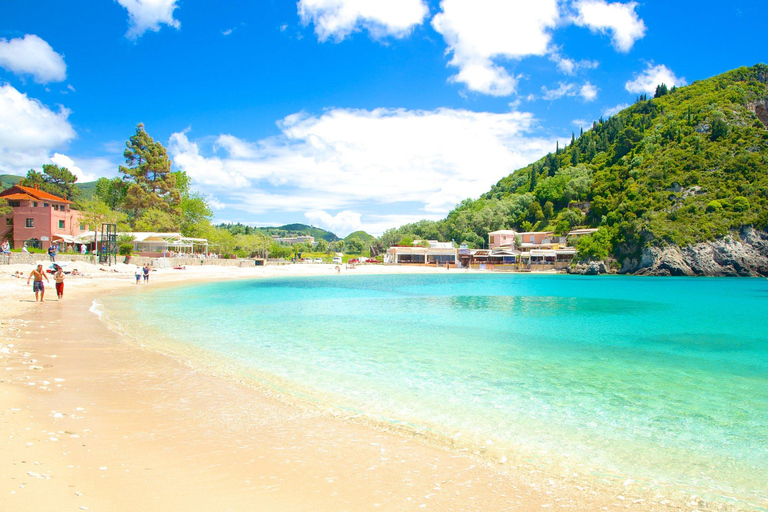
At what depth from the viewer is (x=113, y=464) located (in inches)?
181

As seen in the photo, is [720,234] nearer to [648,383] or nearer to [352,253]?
[648,383]

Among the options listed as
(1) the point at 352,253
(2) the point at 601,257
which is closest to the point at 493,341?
(2) the point at 601,257

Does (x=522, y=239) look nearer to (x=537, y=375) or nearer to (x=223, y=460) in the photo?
(x=537, y=375)

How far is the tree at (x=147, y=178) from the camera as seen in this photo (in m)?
65.3

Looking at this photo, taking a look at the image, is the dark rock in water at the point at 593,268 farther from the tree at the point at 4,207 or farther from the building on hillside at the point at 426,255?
the tree at the point at 4,207

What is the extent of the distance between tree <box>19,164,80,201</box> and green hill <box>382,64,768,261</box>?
71.7 m

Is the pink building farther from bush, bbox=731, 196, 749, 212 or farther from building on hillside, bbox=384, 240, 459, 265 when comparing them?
bush, bbox=731, 196, 749, 212

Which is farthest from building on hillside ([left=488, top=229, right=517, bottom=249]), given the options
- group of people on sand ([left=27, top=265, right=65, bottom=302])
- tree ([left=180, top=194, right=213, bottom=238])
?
group of people on sand ([left=27, top=265, right=65, bottom=302])

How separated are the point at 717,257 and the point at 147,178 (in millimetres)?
88775

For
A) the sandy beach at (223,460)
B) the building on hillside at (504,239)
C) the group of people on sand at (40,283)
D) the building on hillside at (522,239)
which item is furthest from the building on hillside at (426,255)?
Result: the sandy beach at (223,460)

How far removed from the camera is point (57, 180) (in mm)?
75875

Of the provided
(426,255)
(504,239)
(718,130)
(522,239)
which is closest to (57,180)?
(426,255)

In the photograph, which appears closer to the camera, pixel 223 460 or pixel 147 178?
pixel 223 460

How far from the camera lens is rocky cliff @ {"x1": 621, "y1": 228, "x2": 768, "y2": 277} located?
63.8m
